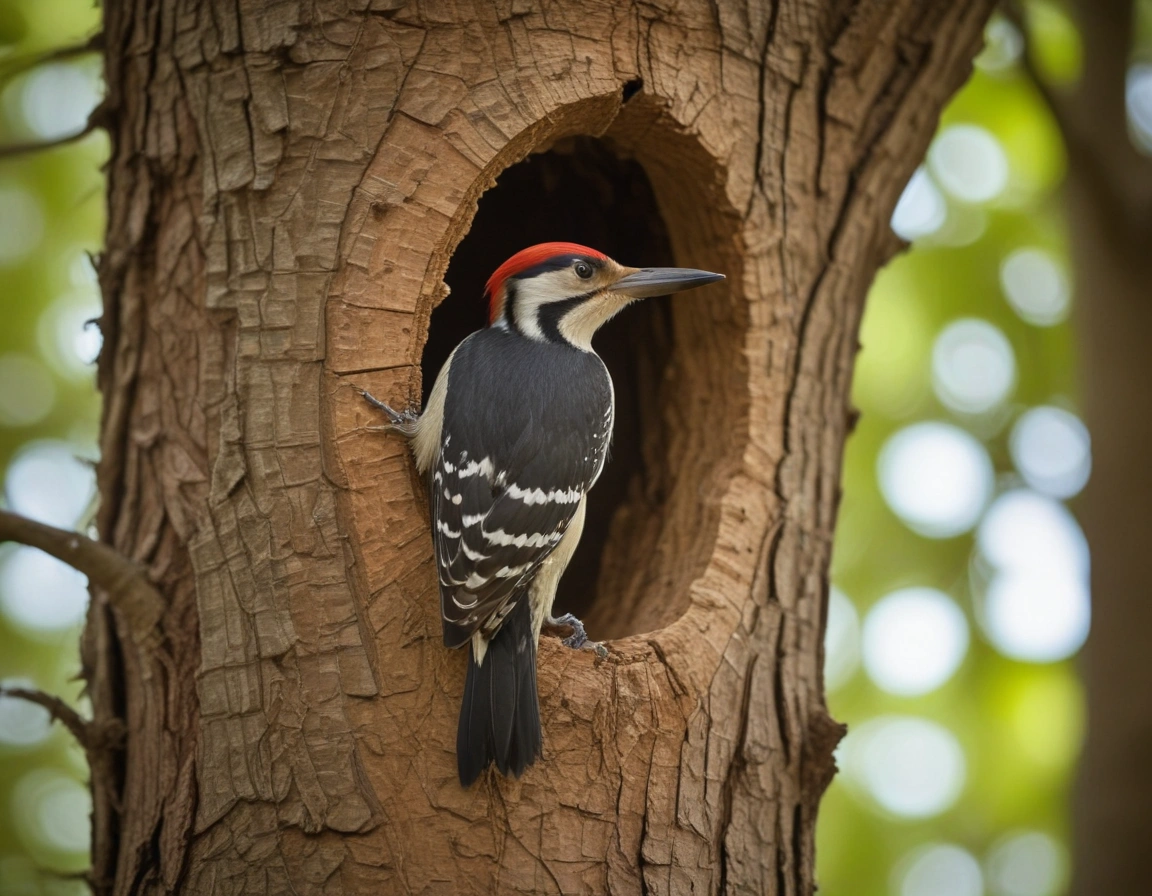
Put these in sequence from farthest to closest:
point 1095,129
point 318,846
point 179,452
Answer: point 1095,129 < point 179,452 < point 318,846

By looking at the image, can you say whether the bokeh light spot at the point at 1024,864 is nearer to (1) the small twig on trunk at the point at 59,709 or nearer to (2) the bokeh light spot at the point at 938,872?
(2) the bokeh light spot at the point at 938,872

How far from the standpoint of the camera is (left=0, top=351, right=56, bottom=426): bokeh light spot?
664 cm

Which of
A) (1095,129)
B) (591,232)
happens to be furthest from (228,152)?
(1095,129)

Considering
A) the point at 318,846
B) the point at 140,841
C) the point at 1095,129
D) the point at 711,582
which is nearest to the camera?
the point at 318,846

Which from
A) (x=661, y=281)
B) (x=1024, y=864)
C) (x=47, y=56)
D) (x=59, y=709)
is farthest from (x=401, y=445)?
(x=1024, y=864)

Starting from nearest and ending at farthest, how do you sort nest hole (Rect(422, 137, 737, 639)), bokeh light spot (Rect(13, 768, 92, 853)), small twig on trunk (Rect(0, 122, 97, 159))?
small twig on trunk (Rect(0, 122, 97, 159)) < nest hole (Rect(422, 137, 737, 639)) < bokeh light spot (Rect(13, 768, 92, 853))

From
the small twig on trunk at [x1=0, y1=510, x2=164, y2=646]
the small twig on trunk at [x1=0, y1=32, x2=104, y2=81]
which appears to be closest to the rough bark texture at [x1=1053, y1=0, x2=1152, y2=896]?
the small twig on trunk at [x1=0, y1=510, x2=164, y2=646]

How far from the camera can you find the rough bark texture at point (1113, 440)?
15.8 feet

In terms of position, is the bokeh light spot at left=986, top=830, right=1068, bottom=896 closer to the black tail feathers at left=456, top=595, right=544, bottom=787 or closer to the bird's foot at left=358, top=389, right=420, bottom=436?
the black tail feathers at left=456, top=595, right=544, bottom=787

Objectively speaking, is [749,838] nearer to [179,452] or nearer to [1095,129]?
[179,452]

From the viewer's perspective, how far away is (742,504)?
4.10 meters

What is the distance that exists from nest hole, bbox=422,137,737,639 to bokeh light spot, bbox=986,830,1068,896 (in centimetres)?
369

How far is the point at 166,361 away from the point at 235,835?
1.63m

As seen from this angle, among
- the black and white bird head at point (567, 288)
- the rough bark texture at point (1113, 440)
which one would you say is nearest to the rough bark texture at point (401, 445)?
the black and white bird head at point (567, 288)
